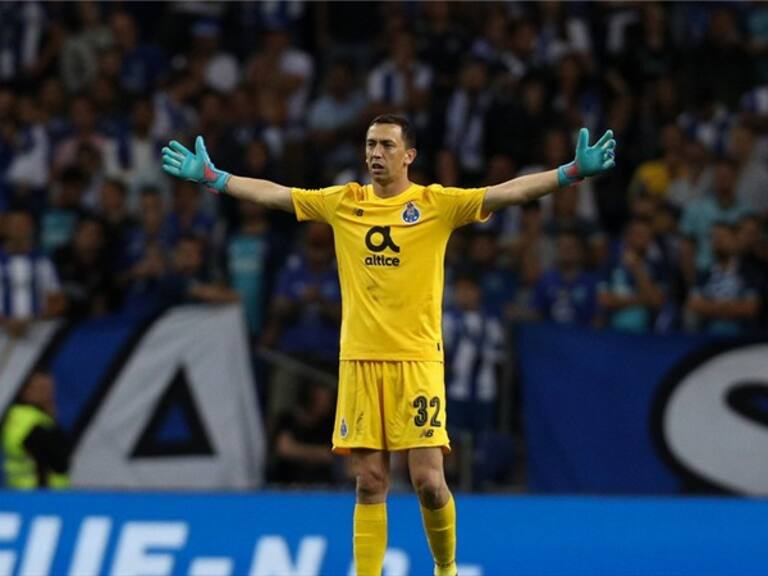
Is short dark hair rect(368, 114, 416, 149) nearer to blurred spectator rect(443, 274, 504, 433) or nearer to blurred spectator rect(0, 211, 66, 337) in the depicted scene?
blurred spectator rect(443, 274, 504, 433)

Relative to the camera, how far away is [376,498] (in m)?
8.82

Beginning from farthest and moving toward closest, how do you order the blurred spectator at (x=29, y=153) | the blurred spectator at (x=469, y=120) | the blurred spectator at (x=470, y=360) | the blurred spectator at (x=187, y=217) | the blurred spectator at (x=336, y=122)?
the blurred spectator at (x=29, y=153) → the blurred spectator at (x=336, y=122) → the blurred spectator at (x=469, y=120) → the blurred spectator at (x=187, y=217) → the blurred spectator at (x=470, y=360)

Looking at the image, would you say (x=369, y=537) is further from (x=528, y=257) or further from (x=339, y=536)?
(x=528, y=257)

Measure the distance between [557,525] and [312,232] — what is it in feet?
14.2

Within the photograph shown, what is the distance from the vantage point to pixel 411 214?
348 inches

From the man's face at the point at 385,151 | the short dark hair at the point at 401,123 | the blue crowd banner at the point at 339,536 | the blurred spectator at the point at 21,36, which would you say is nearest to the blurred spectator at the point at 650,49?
the blurred spectator at the point at 21,36

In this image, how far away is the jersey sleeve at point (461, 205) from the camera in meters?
8.77

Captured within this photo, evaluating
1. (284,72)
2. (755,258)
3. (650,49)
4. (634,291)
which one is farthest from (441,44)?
(755,258)

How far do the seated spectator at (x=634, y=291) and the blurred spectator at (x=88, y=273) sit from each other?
3.98 metres

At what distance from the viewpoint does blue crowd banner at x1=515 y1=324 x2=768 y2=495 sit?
13.0 metres

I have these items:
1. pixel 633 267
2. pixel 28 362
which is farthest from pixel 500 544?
pixel 28 362

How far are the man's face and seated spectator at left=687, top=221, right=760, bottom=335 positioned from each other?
16.7ft

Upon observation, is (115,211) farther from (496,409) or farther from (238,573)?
(238,573)

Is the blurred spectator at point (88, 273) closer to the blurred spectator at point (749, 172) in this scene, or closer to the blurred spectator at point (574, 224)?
the blurred spectator at point (574, 224)
